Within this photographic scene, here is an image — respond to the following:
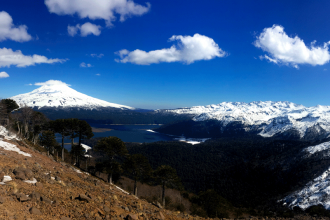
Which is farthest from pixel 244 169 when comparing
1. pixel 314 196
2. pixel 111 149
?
pixel 111 149

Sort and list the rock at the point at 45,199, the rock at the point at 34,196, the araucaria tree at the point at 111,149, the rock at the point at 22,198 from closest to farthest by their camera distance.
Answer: the rock at the point at 22,198, the rock at the point at 34,196, the rock at the point at 45,199, the araucaria tree at the point at 111,149

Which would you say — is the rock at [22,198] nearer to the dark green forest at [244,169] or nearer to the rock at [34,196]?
the rock at [34,196]

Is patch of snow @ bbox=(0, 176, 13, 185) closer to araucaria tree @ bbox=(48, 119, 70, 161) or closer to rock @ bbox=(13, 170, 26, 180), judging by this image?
rock @ bbox=(13, 170, 26, 180)

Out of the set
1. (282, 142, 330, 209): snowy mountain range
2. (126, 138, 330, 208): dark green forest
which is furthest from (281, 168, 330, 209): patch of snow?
(126, 138, 330, 208): dark green forest

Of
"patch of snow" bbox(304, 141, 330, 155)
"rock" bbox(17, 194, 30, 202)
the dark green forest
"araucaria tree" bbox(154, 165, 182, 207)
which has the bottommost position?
the dark green forest

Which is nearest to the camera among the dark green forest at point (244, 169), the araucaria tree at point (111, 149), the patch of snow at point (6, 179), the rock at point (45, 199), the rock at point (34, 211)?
the rock at point (34, 211)

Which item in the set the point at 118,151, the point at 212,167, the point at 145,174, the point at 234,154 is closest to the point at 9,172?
the point at 118,151

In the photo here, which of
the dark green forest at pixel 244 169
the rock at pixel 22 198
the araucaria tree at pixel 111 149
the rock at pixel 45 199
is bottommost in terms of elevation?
the dark green forest at pixel 244 169

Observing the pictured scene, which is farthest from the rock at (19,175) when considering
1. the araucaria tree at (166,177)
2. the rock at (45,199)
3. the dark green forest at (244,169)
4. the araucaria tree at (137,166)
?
the dark green forest at (244,169)

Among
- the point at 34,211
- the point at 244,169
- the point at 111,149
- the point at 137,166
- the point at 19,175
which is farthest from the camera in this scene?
the point at 244,169

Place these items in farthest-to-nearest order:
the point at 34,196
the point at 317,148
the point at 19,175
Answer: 1. the point at 317,148
2. the point at 19,175
3. the point at 34,196

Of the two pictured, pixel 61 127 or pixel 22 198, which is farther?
pixel 61 127

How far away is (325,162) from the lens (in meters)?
90.4

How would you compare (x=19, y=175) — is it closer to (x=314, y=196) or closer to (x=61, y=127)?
(x=61, y=127)
